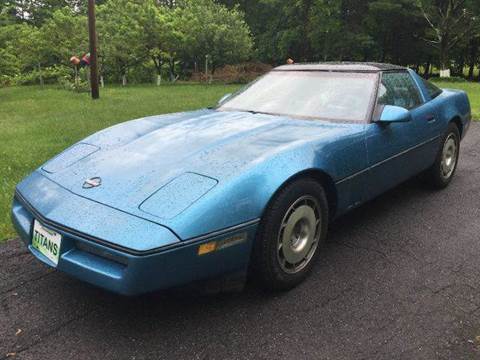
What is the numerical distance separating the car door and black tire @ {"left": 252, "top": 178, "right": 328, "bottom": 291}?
2.17ft

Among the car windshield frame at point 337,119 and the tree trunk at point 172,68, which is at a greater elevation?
the car windshield frame at point 337,119

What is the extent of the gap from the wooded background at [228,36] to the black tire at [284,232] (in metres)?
17.2

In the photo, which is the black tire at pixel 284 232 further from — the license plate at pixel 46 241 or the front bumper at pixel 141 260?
the license plate at pixel 46 241

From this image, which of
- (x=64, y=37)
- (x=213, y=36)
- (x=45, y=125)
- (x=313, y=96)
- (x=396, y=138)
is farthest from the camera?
(x=213, y=36)

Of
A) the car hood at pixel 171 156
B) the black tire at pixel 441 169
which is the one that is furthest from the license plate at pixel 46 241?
the black tire at pixel 441 169

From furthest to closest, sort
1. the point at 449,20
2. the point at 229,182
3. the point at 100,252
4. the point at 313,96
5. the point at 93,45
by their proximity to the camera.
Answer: the point at 449,20 → the point at 93,45 → the point at 313,96 → the point at 229,182 → the point at 100,252

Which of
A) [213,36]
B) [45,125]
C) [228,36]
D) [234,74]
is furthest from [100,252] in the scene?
[234,74]

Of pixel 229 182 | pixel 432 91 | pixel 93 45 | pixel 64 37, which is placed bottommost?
pixel 229 182

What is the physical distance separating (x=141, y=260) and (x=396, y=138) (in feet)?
7.62

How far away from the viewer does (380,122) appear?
3289 mm

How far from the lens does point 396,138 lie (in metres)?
3.47

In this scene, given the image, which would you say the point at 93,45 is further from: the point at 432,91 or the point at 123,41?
the point at 432,91

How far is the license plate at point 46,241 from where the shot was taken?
7.36 feet

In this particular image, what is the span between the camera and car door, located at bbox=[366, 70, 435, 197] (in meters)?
3.26
